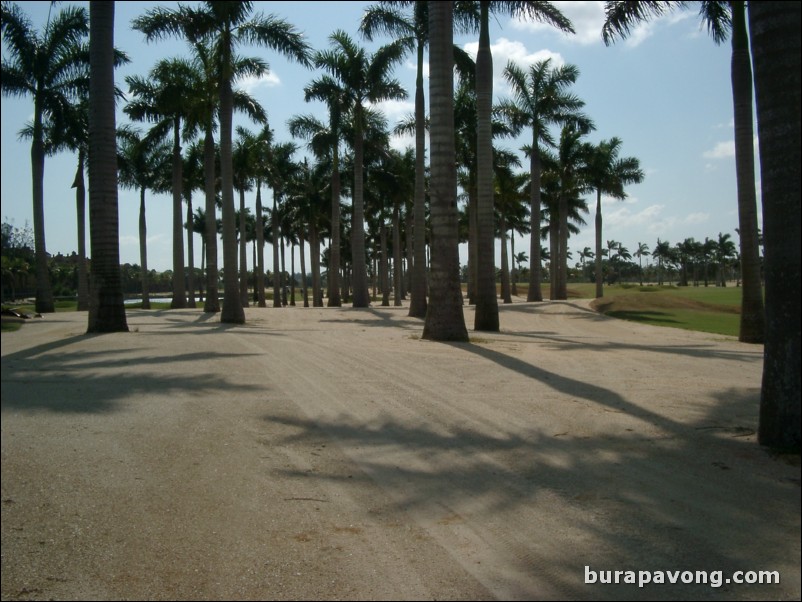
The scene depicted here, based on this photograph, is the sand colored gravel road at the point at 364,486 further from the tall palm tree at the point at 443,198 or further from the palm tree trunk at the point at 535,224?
the palm tree trunk at the point at 535,224

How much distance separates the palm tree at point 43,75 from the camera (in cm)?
2686

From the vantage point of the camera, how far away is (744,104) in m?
18.0

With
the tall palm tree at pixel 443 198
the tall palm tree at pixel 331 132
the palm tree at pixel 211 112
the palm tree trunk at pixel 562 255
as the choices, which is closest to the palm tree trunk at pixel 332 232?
the tall palm tree at pixel 331 132

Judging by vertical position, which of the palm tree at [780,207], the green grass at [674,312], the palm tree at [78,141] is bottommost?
the green grass at [674,312]

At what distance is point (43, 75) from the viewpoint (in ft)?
94.4

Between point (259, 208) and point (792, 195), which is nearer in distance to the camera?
point (792, 195)

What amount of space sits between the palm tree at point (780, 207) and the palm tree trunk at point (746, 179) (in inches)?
503

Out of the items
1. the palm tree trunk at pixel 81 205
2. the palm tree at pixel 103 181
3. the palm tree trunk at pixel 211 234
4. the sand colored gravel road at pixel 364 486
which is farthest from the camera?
the palm tree trunk at pixel 81 205

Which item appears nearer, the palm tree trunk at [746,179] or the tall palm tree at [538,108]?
the palm tree trunk at [746,179]

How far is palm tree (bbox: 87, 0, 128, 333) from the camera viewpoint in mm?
14602

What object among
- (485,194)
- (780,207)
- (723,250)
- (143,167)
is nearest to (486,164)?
(485,194)

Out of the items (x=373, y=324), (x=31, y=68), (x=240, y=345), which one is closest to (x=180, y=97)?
(x=31, y=68)

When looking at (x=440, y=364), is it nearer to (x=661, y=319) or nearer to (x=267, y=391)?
(x=267, y=391)

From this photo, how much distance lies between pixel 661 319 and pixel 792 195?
26.1m
